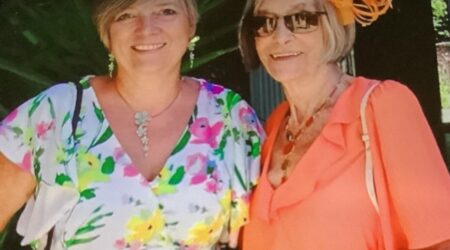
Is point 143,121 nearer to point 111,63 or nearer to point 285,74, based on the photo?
point 111,63

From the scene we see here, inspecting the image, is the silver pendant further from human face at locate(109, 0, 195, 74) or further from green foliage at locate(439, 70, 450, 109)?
green foliage at locate(439, 70, 450, 109)

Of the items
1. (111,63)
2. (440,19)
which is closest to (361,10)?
(440,19)

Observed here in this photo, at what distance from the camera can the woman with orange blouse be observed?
92 cm

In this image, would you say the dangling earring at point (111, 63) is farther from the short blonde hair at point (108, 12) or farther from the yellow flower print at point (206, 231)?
the yellow flower print at point (206, 231)

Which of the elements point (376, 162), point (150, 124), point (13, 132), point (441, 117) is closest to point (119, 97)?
point (150, 124)

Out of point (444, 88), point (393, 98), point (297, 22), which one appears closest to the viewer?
point (393, 98)

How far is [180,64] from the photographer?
1119 millimetres

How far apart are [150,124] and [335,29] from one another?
31 centimetres

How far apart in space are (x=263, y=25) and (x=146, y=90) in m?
0.21

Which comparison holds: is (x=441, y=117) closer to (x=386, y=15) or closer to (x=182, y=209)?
(x=386, y=15)

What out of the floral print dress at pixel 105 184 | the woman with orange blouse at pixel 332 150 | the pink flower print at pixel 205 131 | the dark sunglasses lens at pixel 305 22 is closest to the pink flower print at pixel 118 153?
the floral print dress at pixel 105 184

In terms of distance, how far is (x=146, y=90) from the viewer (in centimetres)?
109

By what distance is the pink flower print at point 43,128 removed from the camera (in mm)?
994

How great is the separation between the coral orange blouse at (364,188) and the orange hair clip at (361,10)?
98mm
